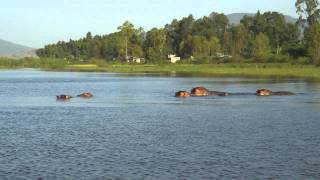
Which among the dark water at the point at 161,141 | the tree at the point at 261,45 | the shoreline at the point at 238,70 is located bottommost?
the shoreline at the point at 238,70

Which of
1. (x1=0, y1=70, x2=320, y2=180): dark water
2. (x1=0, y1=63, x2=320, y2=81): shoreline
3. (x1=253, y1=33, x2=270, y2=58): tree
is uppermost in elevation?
(x1=253, y1=33, x2=270, y2=58): tree

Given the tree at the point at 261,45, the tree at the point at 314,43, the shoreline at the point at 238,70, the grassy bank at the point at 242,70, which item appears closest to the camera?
the shoreline at the point at 238,70

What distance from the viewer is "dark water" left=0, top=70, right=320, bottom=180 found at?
2350 centimetres

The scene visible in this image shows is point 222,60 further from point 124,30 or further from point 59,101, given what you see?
point 59,101

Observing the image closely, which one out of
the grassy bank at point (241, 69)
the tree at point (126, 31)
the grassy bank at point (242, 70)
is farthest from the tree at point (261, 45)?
the tree at point (126, 31)

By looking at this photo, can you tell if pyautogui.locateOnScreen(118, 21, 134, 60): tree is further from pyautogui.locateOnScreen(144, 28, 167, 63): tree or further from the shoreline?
the shoreline

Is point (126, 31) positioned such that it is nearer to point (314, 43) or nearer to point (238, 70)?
point (238, 70)

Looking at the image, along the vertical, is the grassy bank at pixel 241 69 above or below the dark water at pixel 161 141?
below

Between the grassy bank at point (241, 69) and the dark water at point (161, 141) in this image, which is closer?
the dark water at point (161, 141)

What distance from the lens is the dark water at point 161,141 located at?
77.1 feet

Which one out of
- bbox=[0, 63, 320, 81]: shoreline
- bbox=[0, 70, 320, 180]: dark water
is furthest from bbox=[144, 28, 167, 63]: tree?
bbox=[0, 70, 320, 180]: dark water

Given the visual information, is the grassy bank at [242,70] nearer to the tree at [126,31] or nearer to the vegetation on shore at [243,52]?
the vegetation on shore at [243,52]

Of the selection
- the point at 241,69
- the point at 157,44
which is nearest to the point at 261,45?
the point at 241,69

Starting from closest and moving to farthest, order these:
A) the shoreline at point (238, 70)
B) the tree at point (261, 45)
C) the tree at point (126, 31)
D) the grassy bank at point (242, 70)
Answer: the shoreline at point (238, 70), the grassy bank at point (242, 70), the tree at point (261, 45), the tree at point (126, 31)
